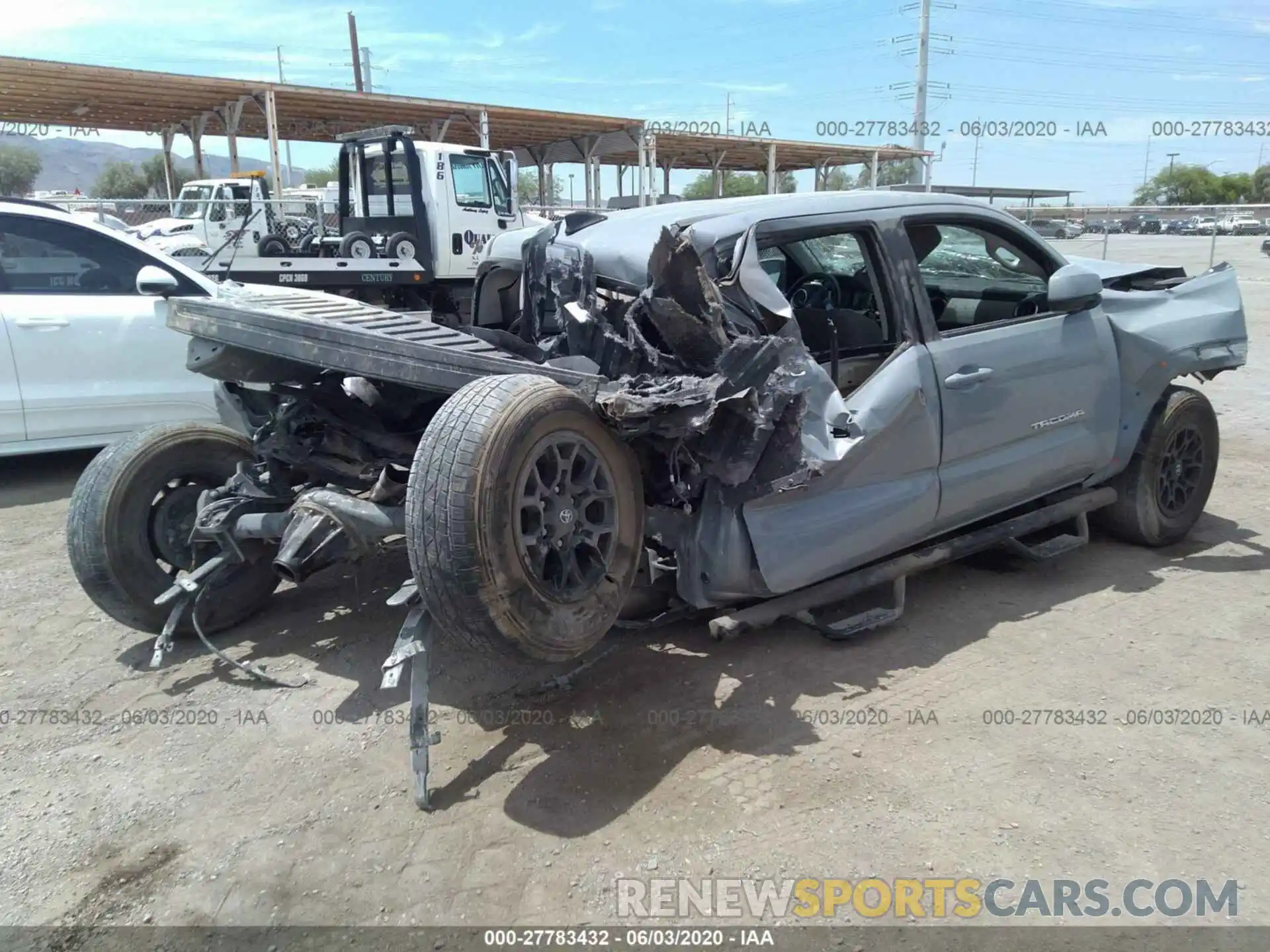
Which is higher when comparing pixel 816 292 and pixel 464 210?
pixel 464 210

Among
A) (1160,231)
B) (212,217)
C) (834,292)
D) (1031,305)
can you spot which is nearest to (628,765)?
(834,292)

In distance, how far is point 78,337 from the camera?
6.06m

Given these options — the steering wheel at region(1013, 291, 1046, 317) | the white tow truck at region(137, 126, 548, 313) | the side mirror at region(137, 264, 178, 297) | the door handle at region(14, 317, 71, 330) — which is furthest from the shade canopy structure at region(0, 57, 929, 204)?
the steering wheel at region(1013, 291, 1046, 317)

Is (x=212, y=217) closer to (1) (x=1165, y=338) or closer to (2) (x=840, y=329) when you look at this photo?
(2) (x=840, y=329)

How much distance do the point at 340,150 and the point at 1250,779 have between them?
14.2m

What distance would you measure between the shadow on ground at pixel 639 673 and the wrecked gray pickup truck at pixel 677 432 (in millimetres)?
181

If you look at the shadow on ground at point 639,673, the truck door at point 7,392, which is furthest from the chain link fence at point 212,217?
the shadow on ground at point 639,673

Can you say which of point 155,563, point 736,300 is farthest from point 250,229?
point 736,300

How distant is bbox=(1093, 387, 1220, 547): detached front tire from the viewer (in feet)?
15.4

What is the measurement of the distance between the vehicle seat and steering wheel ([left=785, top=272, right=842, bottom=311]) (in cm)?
53

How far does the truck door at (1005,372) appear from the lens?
389 cm

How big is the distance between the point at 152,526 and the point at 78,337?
A: 2892mm

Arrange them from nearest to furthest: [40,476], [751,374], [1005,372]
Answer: [751,374] < [1005,372] < [40,476]

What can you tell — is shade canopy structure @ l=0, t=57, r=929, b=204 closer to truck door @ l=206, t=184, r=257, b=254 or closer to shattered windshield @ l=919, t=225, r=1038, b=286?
truck door @ l=206, t=184, r=257, b=254
